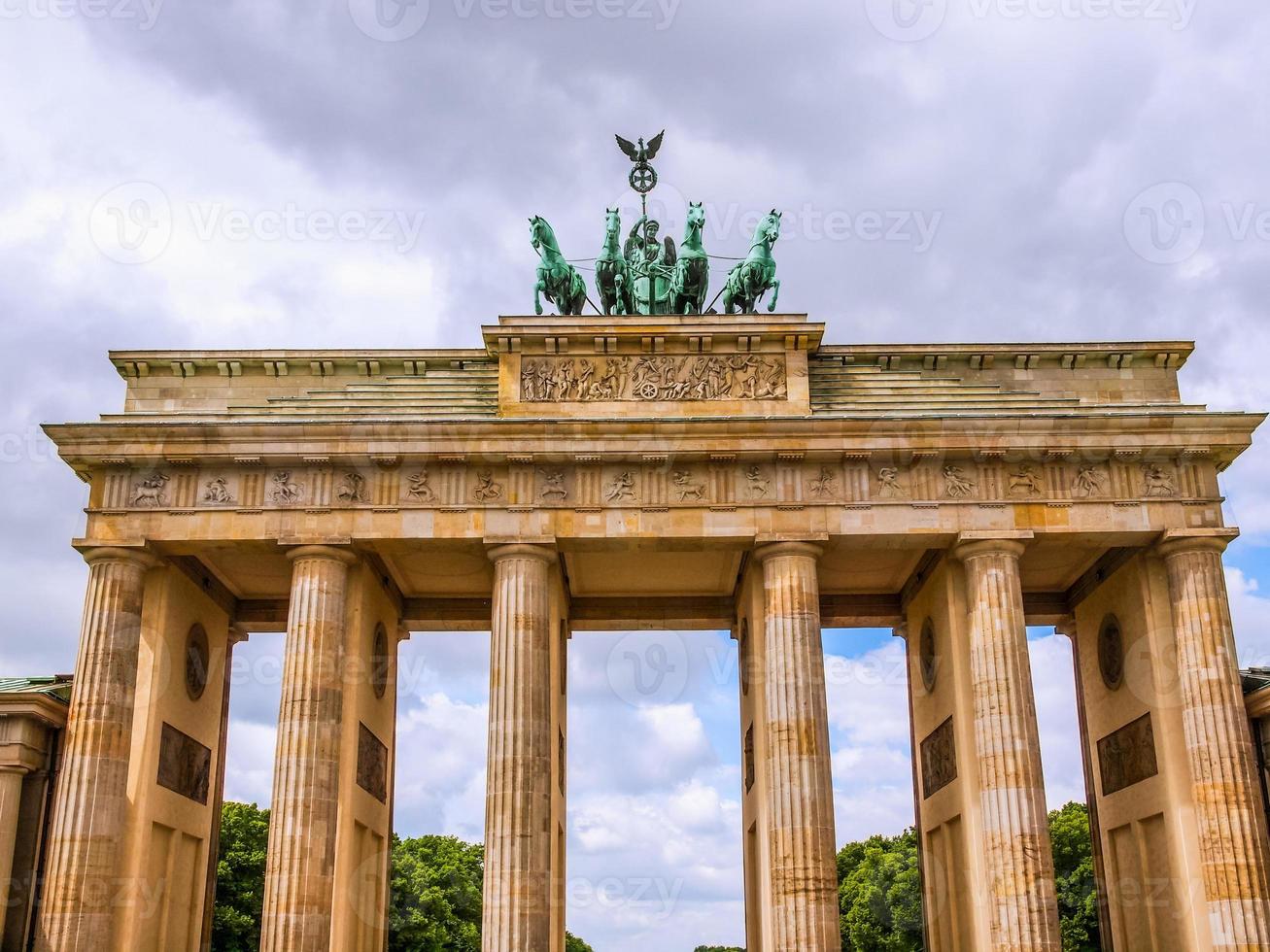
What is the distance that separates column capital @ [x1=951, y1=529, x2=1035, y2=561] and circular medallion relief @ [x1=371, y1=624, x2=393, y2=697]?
622 inches

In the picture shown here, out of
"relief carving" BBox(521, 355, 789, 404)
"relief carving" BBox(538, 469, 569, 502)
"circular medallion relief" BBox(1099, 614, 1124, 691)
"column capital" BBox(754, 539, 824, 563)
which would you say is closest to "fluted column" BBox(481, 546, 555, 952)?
"relief carving" BBox(538, 469, 569, 502)

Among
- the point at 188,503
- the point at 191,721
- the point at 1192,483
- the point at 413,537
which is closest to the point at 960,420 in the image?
the point at 1192,483

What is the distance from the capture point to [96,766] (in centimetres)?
2838

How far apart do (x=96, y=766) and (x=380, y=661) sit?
8.37 metres

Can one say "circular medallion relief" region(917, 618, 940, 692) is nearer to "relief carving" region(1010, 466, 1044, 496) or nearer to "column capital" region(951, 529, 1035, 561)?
"column capital" region(951, 529, 1035, 561)

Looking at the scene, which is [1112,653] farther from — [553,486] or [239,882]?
[239,882]

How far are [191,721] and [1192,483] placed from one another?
26257 millimetres

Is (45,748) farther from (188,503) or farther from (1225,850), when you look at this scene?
(1225,850)

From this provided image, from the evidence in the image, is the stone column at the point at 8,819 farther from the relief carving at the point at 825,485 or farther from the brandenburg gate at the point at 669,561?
the relief carving at the point at 825,485

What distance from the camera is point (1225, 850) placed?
27.8 metres

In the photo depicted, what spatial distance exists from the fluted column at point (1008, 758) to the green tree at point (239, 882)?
37627 mm

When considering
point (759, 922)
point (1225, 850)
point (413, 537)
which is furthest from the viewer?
point (759, 922)

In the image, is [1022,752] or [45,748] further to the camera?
[45,748]

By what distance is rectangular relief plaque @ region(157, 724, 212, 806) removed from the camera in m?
31.5
